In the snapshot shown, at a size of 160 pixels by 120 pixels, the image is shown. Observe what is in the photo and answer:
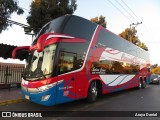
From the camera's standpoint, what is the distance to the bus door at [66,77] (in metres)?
7.88

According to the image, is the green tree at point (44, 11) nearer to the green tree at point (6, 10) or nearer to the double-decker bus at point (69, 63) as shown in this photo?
the green tree at point (6, 10)

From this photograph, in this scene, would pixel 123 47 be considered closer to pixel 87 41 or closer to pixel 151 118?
pixel 87 41

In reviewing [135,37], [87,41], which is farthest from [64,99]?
[135,37]

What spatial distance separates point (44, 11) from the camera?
63.7 feet

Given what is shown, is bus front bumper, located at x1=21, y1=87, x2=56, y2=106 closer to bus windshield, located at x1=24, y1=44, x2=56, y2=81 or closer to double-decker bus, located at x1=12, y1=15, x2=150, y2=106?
double-decker bus, located at x1=12, y1=15, x2=150, y2=106

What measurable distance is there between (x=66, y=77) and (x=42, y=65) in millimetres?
1068

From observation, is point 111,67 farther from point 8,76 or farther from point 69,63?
point 8,76

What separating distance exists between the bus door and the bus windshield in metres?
0.39

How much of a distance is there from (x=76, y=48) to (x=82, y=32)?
1.00 m

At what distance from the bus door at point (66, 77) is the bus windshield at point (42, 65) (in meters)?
0.39

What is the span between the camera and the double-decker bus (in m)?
7.70

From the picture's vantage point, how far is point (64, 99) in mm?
8062

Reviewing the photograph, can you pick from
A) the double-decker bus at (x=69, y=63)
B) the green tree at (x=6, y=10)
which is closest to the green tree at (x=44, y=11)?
the green tree at (x=6, y=10)

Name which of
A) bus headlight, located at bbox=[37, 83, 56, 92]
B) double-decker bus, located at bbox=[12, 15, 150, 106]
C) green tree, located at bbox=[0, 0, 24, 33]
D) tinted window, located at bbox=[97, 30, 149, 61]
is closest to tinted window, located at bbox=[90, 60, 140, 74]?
double-decker bus, located at bbox=[12, 15, 150, 106]
